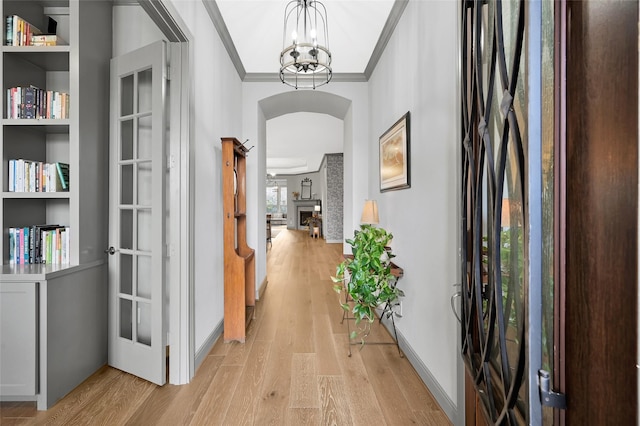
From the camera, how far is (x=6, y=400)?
6.30 feet

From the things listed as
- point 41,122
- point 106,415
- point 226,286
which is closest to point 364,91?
point 226,286

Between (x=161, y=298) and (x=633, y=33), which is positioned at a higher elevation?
(x=633, y=33)

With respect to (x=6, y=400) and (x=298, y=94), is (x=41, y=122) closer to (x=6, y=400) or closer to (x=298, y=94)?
(x=6, y=400)

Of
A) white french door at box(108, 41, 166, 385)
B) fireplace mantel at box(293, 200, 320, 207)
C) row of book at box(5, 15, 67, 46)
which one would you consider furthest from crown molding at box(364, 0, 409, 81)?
fireplace mantel at box(293, 200, 320, 207)

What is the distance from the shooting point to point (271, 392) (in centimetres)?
205

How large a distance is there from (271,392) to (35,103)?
→ 2.67 metres

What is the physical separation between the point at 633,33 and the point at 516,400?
852 millimetres

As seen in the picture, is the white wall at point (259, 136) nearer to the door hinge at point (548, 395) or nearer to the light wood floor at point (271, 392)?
the light wood floor at point (271, 392)

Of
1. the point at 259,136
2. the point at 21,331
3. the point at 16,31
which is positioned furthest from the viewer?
the point at 259,136

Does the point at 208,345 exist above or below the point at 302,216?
below

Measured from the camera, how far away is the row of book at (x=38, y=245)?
2.15 meters

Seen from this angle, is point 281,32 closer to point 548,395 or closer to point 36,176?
point 36,176

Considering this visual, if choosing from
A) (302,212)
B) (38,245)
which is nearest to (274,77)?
(38,245)

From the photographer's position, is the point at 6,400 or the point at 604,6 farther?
the point at 6,400
